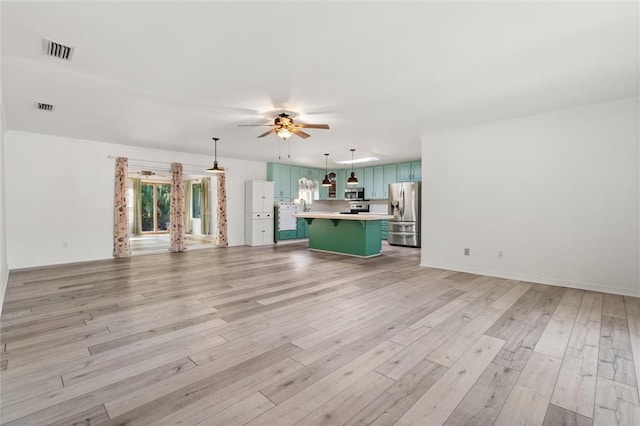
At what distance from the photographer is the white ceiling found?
2109 millimetres

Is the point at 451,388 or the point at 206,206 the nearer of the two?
the point at 451,388

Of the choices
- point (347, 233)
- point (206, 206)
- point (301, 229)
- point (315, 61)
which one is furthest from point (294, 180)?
point (315, 61)

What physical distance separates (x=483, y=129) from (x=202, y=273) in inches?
211

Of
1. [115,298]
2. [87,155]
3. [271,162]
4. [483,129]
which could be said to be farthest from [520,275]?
[87,155]

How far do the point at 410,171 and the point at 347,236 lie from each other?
133 inches

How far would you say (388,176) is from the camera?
9.26 metres

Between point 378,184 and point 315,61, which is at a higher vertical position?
point 315,61

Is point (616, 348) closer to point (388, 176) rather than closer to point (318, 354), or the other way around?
point (318, 354)

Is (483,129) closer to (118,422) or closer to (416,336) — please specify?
(416,336)

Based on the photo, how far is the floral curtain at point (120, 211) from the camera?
6523mm

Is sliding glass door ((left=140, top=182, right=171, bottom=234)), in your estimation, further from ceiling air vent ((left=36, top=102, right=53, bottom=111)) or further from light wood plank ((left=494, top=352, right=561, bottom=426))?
light wood plank ((left=494, top=352, right=561, bottom=426))

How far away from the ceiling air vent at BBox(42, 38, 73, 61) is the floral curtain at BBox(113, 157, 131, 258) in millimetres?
4407

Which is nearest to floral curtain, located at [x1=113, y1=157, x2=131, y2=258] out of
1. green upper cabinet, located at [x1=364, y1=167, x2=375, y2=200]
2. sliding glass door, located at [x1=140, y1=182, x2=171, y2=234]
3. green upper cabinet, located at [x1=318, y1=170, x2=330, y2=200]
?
sliding glass door, located at [x1=140, y1=182, x2=171, y2=234]

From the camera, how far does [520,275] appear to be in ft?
14.9
